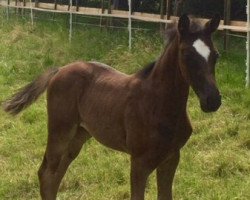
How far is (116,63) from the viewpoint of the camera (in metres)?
9.22

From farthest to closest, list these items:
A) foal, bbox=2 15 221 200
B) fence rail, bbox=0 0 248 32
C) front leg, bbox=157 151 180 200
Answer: fence rail, bbox=0 0 248 32, front leg, bbox=157 151 180 200, foal, bbox=2 15 221 200

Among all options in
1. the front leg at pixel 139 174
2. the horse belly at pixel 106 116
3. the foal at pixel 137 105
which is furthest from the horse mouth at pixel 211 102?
the horse belly at pixel 106 116

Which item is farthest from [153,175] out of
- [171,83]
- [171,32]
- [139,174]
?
[171,32]

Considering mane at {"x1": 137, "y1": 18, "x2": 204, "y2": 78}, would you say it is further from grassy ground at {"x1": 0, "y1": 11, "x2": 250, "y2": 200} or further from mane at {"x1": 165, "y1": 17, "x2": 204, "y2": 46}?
grassy ground at {"x1": 0, "y1": 11, "x2": 250, "y2": 200}

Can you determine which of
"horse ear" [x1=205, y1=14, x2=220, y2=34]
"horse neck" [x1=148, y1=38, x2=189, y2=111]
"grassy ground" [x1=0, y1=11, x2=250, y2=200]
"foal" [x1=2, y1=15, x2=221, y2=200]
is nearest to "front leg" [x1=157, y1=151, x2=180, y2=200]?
"foal" [x1=2, y1=15, x2=221, y2=200]

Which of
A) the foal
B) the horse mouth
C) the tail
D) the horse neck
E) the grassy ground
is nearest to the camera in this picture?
the horse mouth

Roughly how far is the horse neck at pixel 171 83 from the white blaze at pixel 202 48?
0.90ft

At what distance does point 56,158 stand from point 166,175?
111 cm

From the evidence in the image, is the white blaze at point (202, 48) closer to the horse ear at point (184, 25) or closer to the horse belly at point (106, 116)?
the horse ear at point (184, 25)

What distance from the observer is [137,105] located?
383cm

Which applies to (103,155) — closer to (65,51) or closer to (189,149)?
(189,149)

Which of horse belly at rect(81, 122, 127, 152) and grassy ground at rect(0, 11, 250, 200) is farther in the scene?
grassy ground at rect(0, 11, 250, 200)

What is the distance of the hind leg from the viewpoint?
455 cm

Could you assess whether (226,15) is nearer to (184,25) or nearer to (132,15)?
(132,15)
